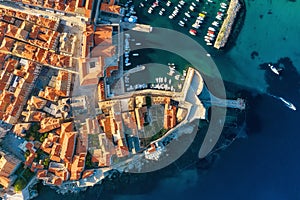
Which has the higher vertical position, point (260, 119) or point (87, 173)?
point (260, 119)

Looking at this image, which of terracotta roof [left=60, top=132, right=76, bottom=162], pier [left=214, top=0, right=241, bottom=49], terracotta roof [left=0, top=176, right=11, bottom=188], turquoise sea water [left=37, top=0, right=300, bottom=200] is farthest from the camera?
turquoise sea water [left=37, top=0, right=300, bottom=200]

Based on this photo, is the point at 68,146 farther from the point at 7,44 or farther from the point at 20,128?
the point at 7,44

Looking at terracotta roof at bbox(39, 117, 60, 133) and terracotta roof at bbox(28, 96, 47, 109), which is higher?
terracotta roof at bbox(28, 96, 47, 109)

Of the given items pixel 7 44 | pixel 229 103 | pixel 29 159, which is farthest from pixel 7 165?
pixel 229 103

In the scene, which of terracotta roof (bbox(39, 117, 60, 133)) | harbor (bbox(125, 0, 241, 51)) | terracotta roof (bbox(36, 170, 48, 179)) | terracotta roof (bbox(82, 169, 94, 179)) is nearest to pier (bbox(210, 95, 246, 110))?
harbor (bbox(125, 0, 241, 51))

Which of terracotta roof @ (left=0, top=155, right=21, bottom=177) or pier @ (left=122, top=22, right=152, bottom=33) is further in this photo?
pier @ (left=122, top=22, right=152, bottom=33)

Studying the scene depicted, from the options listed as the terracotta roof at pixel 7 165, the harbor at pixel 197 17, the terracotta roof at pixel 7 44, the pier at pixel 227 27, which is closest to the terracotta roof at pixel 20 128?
the terracotta roof at pixel 7 165

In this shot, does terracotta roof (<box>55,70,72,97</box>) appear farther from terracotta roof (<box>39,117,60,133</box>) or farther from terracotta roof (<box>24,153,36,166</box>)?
terracotta roof (<box>24,153,36,166</box>)

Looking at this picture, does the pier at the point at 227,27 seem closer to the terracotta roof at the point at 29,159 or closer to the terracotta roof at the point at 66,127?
the terracotta roof at the point at 66,127
